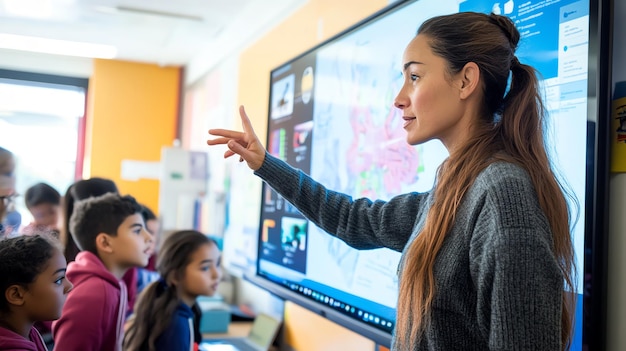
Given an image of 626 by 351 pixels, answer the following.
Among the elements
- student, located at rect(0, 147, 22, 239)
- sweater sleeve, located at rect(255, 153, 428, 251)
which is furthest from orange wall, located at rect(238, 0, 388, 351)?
student, located at rect(0, 147, 22, 239)

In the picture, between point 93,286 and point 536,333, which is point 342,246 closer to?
point 93,286

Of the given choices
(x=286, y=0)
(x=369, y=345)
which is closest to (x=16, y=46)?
(x=286, y=0)

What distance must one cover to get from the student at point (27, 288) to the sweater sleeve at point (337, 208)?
548 millimetres

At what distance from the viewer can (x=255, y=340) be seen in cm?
288

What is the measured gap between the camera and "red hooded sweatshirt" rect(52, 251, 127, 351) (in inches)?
67.8

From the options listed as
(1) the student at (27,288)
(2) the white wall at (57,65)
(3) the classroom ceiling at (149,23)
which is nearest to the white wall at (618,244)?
(1) the student at (27,288)

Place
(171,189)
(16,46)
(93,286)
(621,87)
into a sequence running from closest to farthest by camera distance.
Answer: (621,87) → (93,286) → (171,189) → (16,46)

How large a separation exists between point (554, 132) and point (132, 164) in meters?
5.52

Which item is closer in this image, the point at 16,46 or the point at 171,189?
the point at 171,189

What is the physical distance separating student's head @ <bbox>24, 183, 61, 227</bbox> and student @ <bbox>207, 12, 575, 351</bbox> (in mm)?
2547

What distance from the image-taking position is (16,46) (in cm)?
532

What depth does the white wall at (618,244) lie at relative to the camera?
1.09 m

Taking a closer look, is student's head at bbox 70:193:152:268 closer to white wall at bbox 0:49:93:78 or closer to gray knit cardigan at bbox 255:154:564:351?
gray knit cardigan at bbox 255:154:564:351

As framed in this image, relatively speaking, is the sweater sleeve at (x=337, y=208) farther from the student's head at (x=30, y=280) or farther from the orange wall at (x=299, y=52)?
the orange wall at (x=299, y=52)
